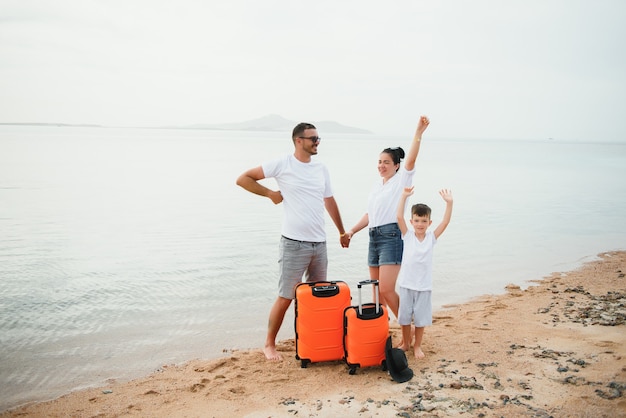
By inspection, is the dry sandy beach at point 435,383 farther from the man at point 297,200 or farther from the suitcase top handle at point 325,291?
the man at point 297,200

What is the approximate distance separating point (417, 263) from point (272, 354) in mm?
1866

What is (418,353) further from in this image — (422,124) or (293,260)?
(422,124)

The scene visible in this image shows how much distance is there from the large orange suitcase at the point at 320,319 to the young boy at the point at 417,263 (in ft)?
2.00

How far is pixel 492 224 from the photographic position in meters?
14.3

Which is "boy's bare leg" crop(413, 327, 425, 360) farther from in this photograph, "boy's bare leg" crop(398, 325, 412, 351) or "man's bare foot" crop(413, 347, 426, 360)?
"boy's bare leg" crop(398, 325, 412, 351)

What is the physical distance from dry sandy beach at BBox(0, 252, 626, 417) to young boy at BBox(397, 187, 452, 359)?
0.51 m

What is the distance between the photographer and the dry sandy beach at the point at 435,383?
12.5 feet

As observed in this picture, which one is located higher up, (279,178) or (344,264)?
(279,178)

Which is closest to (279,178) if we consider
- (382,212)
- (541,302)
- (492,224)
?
(382,212)

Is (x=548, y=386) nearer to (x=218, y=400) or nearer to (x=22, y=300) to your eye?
(x=218, y=400)

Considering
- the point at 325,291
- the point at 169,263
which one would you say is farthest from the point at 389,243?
the point at 169,263

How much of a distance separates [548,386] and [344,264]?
5.49 m

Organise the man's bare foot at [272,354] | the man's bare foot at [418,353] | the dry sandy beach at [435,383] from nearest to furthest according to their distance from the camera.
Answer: the dry sandy beach at [435,383] → the man's bare foot at [418,353] → the man's bare foot at [272,354]

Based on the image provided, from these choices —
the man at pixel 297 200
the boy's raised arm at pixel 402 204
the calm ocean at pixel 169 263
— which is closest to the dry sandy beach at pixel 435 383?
the calm ocean at pixel 169 263
